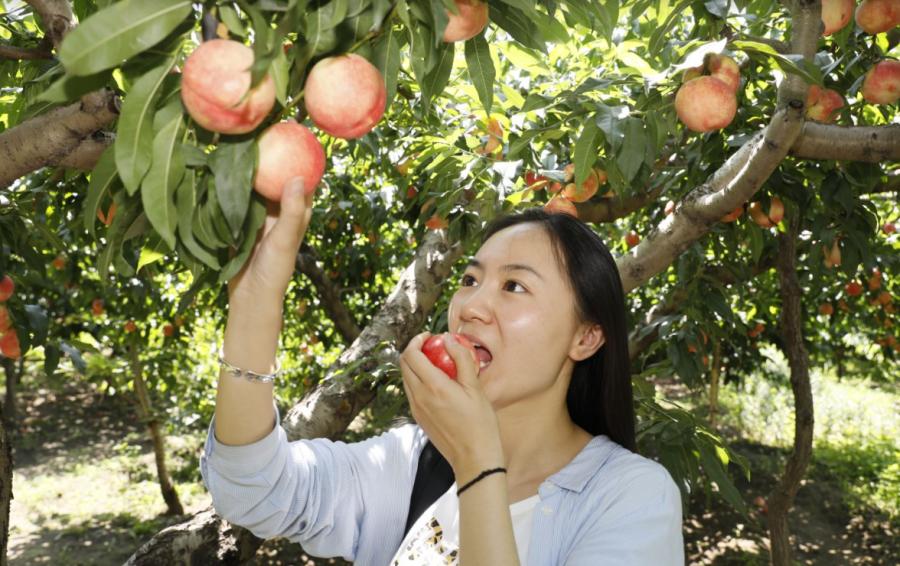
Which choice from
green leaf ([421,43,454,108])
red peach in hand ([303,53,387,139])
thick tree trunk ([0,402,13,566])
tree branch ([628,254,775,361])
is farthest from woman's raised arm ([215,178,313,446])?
tree branch ([628,254,775,361])

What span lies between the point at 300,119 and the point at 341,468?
94cm

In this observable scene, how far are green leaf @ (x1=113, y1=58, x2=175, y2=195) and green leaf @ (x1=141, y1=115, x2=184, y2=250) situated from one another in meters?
0.01

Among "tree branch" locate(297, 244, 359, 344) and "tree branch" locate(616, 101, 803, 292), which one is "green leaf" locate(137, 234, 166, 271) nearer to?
"tree branch" locate(616, 101, 803, 292)

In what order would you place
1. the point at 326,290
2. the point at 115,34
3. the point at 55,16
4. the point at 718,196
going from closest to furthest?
the point at 115,34 < the point at 55,16 < the point at 718,196 < the point at 326,290

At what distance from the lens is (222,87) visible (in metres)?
0.88

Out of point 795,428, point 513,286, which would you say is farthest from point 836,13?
point 795,428

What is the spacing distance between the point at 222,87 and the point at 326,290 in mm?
4527

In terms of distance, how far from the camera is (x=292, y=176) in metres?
1.04

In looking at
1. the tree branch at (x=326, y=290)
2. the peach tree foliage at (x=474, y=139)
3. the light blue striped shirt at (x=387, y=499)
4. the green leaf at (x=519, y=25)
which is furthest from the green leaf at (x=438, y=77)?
the tree branch at (x=326, y=290)

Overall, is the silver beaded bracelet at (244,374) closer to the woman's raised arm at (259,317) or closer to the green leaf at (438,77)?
the woman's raised arm at (259,317)

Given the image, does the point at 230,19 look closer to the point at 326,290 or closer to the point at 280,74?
the point at 280,74

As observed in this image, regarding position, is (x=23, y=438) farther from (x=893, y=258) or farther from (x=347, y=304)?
(x=893, y=258)

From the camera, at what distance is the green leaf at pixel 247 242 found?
40.2 inches

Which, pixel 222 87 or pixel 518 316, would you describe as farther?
pixel 518 316
